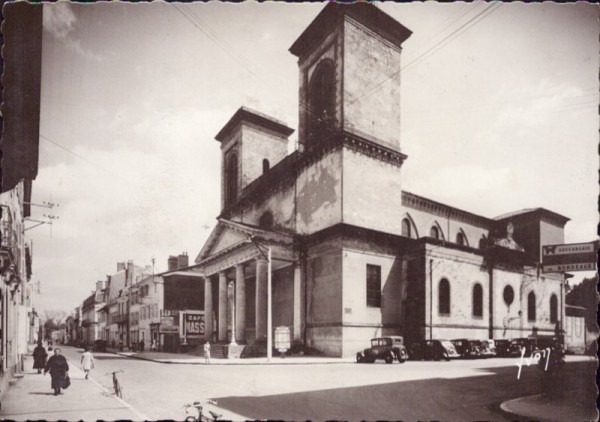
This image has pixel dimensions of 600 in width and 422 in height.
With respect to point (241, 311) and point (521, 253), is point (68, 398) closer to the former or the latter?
point (241, 311)

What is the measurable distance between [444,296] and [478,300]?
4.00 meters

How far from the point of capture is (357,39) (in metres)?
29.2

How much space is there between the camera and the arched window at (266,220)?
3622 cm

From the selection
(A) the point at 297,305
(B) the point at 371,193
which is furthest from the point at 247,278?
(B) the point at 371,193

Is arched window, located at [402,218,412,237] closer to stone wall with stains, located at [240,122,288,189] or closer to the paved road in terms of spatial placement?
stone wall with stains, located at [240,122,288,189]

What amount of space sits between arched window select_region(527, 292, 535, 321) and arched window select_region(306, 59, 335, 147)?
70.2 feet

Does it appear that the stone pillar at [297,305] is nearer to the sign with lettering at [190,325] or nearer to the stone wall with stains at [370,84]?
the sign with lettering at [190,325]

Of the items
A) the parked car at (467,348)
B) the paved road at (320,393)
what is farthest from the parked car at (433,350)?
the paved road at (320,393)

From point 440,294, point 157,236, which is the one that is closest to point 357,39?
point 440,294

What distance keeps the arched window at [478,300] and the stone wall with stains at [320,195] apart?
40.9ft

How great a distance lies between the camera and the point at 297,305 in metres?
30.8

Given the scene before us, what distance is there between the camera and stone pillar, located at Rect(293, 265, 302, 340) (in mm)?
30186

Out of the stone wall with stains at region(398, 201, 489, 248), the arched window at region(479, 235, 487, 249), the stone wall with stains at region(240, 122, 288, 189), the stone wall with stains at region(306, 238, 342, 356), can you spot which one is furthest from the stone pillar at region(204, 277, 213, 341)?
the arched window at region(479, 235, 487, 249)

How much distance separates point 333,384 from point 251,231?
56.7 feet
